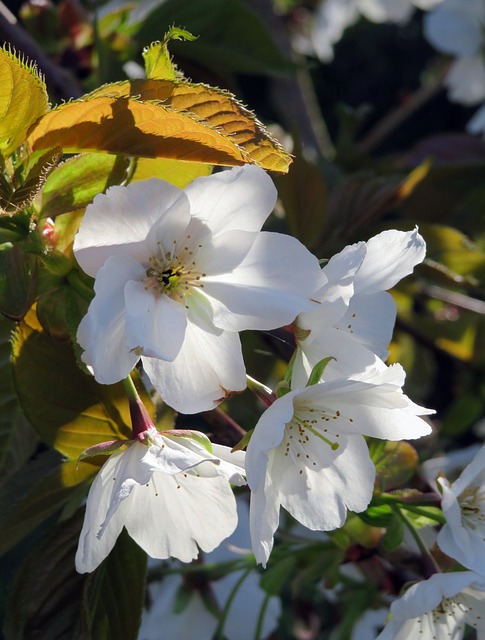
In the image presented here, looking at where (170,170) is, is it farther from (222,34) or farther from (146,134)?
(222,34)

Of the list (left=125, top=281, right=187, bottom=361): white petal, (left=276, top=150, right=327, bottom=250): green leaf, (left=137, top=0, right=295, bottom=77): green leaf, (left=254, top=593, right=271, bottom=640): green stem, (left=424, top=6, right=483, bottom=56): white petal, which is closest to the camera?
(left=125, top=281, right=187, bottom=361): white petal

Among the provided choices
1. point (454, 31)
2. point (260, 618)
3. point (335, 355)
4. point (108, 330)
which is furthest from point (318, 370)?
point (454, 31)

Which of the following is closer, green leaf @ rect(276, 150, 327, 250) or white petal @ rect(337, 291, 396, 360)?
white petal @ rect(337, 291, 396, 360)

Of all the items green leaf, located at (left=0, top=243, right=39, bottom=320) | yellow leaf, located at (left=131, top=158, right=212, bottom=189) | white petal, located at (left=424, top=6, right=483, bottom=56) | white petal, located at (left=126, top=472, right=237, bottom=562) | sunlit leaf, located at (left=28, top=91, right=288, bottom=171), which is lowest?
white petal, located at (left=424, top=6, right=483, bottom=56)

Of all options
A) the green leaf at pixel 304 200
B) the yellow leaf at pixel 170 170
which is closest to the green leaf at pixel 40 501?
the yellow leaf at pixel 170 170

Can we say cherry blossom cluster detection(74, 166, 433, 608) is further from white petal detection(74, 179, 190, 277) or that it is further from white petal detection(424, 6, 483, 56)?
white petal detection(424, 6, 483, 56)

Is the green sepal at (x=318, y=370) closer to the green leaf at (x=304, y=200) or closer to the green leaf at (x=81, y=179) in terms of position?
the green leaf at (x=81, y=179)

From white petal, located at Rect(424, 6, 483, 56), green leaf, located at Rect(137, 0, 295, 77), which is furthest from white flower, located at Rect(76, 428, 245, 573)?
white petal, located at Rect(424, 6, 483, 56)

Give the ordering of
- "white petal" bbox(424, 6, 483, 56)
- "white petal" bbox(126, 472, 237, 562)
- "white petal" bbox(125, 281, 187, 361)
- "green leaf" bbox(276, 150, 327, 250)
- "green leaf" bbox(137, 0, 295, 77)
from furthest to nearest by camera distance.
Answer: "white petal" bbox(424, 6, 483, 56)
"green leaf" bbox(137, 0, 295, 77)
"green leaf" bbox(276, 150, 327, 250)
"white petal" bbox(126, 472, 237, 562)
"white petal" bbox(125, 281, 187, 361)

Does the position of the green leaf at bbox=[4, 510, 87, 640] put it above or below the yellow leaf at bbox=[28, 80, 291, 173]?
below
